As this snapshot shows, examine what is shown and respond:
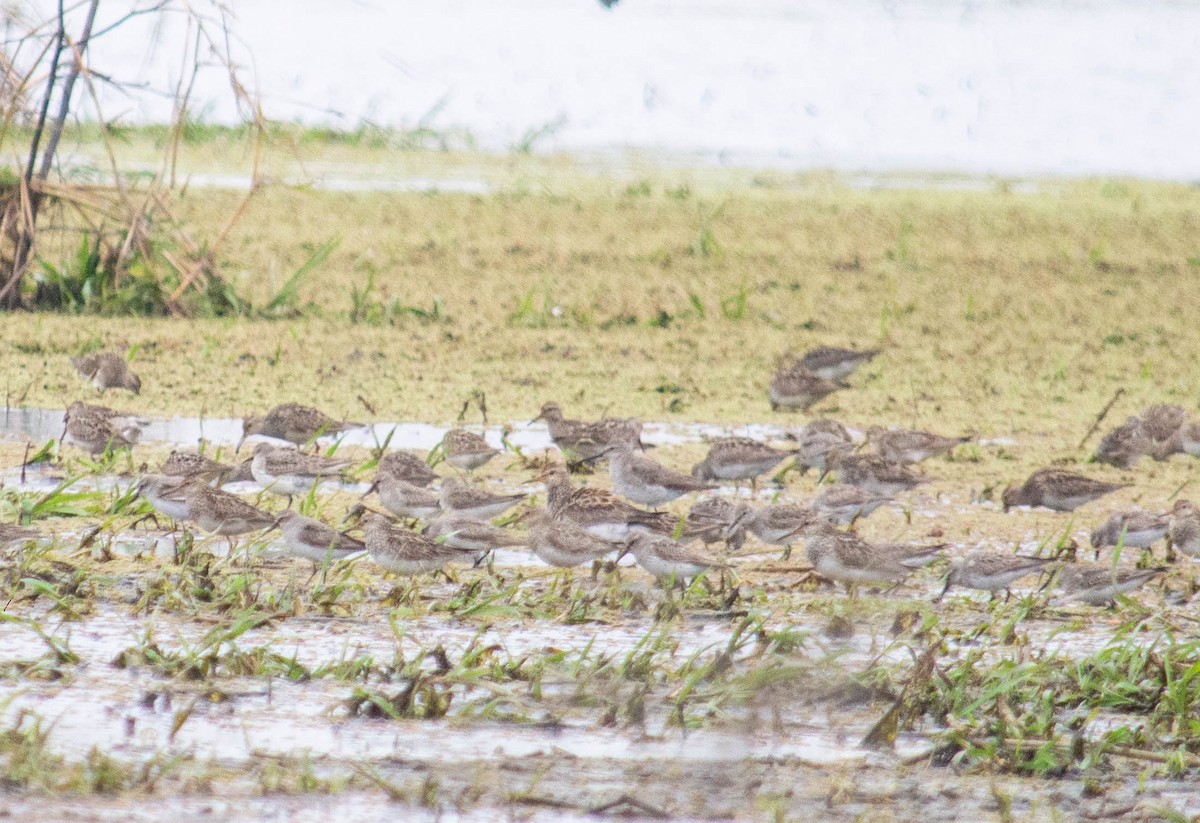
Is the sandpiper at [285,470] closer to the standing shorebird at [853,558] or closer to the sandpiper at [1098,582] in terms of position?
the standing shorebird at [853,558]

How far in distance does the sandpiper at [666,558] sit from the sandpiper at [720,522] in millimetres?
574

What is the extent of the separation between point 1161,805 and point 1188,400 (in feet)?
25.8

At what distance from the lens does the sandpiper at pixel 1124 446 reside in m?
10.1

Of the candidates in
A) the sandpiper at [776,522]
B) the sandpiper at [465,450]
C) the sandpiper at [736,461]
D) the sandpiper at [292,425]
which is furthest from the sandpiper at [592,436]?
the sandpiper at [776,522]

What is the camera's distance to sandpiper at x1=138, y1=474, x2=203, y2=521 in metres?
7.60

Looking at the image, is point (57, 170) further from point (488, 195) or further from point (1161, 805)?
point (1161, 805)

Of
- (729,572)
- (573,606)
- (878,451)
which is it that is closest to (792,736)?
(573,606)

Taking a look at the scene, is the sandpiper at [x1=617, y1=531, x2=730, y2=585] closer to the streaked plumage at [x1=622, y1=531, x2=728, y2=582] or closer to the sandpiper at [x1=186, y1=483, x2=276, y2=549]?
the streaked plumage at [x1=622, y1=531, x2=728, y2=582]

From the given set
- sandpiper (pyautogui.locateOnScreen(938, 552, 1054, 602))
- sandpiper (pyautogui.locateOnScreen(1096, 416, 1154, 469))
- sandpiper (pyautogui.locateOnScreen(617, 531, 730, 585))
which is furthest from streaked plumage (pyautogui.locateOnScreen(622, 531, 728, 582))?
sandpiper (pyautogui.locateOnScreen(1096, 416, 1154, 469))

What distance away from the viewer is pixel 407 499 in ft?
27.1

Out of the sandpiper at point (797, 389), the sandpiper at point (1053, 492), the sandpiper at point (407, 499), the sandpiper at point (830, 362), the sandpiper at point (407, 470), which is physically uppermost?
the sandpiper at point (830, 362)

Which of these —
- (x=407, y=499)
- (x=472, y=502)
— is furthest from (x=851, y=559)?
(x=407, y=499)

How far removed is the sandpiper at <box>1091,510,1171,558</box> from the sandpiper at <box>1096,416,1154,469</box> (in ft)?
6.52

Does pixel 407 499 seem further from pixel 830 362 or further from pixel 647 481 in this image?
pixel 830 362
